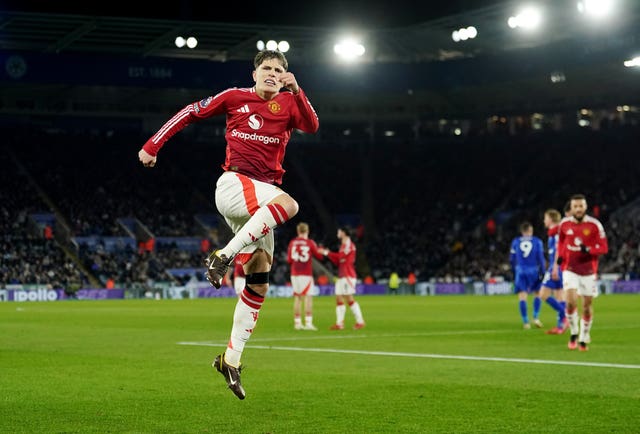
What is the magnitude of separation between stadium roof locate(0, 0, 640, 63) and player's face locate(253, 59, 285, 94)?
4119 cm

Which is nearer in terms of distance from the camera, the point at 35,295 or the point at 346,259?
the point at 346,259

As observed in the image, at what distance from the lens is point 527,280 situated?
25172 mm

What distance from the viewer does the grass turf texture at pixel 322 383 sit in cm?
973

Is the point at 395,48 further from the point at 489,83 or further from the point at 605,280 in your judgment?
the point at 605,280

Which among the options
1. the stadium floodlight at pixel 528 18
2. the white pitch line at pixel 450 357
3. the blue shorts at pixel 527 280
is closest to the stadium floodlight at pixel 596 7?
the stadium floodlight at pixel 528 18

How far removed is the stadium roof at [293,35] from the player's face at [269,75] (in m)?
41.2

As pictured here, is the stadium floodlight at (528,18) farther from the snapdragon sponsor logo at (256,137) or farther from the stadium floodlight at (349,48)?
the snapdragon sponsor logo at (256,137)

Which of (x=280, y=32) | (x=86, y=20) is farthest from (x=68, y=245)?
(x=280, y=32)

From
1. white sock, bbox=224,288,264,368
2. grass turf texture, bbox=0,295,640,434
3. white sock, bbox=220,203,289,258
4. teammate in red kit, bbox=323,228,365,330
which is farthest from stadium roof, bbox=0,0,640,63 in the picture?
white sock, bbox=220,203,289,258

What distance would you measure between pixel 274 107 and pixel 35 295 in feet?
142

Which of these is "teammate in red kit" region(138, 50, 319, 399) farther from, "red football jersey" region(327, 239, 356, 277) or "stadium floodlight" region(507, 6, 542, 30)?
"stadium floodlight" region(507, 6, 542, 30)

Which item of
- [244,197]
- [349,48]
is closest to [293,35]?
[349,48]

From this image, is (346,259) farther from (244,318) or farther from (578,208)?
(244,318)

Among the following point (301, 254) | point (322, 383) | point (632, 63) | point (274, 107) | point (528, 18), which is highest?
point (528, 18)
